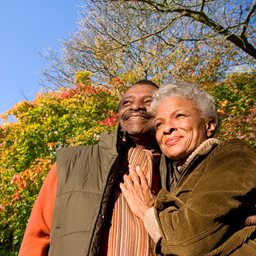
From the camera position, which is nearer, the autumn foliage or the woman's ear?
the woman's ear

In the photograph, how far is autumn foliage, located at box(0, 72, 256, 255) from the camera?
5.21 meters

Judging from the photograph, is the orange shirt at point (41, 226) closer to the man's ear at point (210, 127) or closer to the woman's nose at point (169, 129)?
the woman's nose at point (169, 129)

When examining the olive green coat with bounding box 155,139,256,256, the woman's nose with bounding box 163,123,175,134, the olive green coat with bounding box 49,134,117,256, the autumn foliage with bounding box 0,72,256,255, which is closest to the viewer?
the olive green coat with bounding box 155,139,256,256

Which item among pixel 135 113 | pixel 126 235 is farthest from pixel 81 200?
pixel 135 113

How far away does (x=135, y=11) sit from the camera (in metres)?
9.00

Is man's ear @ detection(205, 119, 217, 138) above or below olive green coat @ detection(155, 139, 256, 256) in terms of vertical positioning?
above

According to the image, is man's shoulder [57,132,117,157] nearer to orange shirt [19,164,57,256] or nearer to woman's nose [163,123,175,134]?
orange shirt [19,164,57,256]

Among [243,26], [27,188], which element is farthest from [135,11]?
[27,188]

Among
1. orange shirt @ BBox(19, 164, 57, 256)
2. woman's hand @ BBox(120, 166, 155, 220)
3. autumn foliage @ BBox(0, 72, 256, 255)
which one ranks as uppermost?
autumn foliage @ BBox(0, 72, 256, 255)

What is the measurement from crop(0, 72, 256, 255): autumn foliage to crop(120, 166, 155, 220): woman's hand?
10.3ft

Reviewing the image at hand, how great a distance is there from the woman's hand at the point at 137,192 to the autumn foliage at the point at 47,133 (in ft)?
10.3

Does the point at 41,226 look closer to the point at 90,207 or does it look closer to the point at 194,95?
the point at 90,207

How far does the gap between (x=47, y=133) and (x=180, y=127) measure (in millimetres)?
4178

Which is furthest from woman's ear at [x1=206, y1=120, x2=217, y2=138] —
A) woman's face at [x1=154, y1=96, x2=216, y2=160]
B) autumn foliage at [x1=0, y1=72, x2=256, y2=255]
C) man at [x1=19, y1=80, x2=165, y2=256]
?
autumn foliage at [x1=0, y1=72, x2=256, y2=255]
